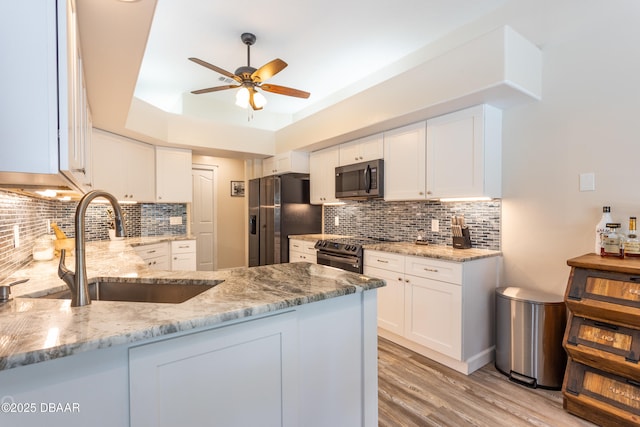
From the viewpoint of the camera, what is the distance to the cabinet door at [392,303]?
111 inches

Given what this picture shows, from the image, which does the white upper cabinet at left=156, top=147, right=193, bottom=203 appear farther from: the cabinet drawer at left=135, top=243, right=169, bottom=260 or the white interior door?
the white interior door

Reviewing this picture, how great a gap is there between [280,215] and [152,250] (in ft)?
5.43

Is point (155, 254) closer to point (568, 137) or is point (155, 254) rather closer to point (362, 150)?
point (362, 150)

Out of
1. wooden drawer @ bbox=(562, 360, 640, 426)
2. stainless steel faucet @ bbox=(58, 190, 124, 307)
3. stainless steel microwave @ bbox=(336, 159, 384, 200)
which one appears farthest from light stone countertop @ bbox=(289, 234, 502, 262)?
stainless steel faucet @ bbox=(58, 190, 124, 307)

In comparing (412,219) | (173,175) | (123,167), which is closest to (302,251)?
(412,219)

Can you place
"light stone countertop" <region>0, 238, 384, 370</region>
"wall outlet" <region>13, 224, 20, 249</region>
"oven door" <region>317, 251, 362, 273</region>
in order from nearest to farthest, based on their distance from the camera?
"light stone countertop" <region>0, 238, 384, 370</region>
"wall outlet" <region>13, 224, 20, 249</region>
"oven door" <region>317, 251, 362, 273</region>

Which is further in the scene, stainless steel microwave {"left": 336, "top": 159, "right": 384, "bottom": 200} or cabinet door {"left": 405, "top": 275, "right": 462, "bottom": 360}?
stainless steel microwave {"left": 336, "top": 159, "right": 384, "bottom": 200}

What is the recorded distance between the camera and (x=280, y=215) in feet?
14.4

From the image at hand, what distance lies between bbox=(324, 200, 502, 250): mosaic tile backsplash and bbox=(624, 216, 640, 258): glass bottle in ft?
2.74

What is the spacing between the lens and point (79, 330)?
0.83m

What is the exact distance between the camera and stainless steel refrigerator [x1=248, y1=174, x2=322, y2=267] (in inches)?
174

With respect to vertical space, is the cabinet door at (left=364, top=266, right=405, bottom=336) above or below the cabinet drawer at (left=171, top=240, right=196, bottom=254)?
below

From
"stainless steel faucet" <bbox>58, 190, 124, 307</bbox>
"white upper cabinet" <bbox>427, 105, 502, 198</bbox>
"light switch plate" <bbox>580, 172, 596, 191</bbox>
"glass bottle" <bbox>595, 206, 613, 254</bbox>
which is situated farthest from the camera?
"white upper cabinet" <bbox>427, 105, 502, 198</bbox>

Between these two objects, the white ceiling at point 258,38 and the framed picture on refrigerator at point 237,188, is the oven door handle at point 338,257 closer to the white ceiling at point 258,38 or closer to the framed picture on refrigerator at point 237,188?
the white ceiling at point 258,38
